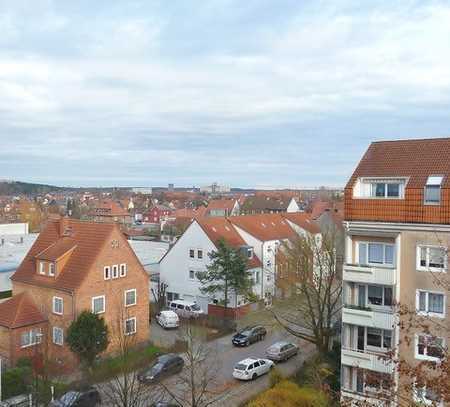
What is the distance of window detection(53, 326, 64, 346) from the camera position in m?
28.4

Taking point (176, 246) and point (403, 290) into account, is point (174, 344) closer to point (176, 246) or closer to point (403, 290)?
point (176, 246)

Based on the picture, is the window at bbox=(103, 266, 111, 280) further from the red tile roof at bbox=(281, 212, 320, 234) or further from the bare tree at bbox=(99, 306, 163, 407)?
the red tile roof at bbox=(281, 212, 320, 234)

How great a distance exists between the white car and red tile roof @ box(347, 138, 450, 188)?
36.6ft

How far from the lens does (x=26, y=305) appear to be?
2916cm

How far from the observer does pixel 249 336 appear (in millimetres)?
32750

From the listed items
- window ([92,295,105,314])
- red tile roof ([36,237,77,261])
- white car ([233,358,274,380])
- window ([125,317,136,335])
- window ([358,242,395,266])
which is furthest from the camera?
window ([125,317,136,335])

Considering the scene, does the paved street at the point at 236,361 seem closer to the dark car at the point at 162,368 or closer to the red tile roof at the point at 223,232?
the dark car at the point at 162,368

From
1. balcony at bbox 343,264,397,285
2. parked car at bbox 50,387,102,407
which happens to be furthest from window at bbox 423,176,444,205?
parked car at bbox 50,387,102,407

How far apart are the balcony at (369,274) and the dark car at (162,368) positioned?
35.0 feet

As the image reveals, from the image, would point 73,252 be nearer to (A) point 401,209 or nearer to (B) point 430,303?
(A) point 401,209

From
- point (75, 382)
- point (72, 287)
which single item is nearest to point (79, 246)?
point (72, 287)

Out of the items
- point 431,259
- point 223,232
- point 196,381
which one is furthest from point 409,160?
point 223,232

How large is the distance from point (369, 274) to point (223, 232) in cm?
2235

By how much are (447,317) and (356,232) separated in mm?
4869
